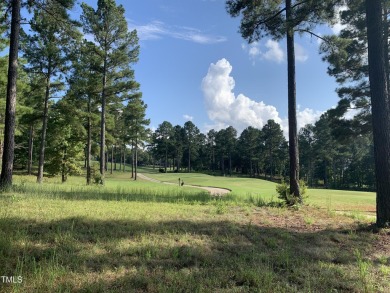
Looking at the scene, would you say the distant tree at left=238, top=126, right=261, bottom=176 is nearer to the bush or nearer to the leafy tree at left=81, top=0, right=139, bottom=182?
the leafy tree at left=81, top=0, right=139, bottom=182

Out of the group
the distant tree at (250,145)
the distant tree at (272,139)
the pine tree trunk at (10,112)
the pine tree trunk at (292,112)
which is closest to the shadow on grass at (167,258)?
the pine tree trunk at (10,112)

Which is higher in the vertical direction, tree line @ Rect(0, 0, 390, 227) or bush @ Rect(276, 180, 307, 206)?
tree line @ Rect(0, 0, 390, 227)

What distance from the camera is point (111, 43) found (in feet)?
73.4

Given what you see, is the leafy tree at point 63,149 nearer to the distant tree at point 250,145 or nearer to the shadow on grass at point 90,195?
the shadow on grass at point 90,195

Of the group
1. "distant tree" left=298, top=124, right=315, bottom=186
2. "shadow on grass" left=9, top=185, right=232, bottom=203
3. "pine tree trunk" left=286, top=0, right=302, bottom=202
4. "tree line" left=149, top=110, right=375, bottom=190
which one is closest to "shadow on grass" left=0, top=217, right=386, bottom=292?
"shadow on grass" left=9, top=185, right=232, bottom=203

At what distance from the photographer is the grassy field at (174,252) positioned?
3.60 m

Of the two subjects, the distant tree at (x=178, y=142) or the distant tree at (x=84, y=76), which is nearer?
the distant tree at (x=84, y=76)

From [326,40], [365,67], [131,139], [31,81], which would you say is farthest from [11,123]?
[131,139]

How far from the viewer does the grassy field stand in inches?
142

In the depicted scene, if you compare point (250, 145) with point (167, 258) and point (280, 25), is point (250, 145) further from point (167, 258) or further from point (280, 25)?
point (167, 258)

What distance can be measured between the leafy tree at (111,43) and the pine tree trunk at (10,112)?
1163 centimetres

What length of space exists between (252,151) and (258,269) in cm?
7539

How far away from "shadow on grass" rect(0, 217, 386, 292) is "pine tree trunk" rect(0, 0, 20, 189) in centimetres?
503

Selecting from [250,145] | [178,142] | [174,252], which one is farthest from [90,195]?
[178,142]
